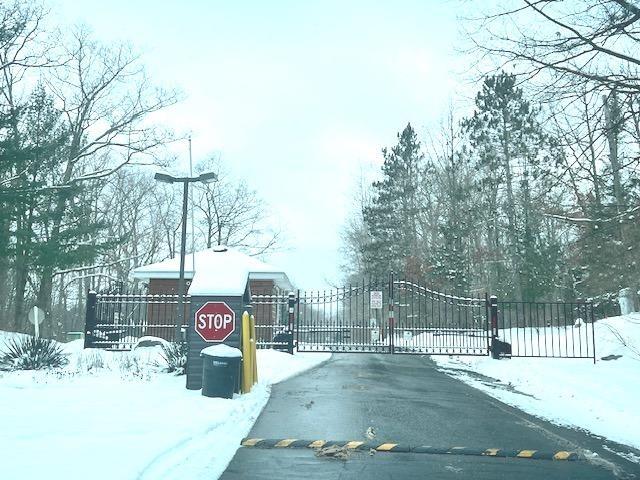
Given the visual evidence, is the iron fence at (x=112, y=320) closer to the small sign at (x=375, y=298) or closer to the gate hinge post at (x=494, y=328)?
the small sign at (x=375, y=298)

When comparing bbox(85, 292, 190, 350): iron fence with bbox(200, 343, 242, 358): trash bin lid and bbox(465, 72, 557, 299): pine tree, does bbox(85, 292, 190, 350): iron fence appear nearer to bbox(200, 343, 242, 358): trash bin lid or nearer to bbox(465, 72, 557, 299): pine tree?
bbox(200, 343, 242, 358): trash bin lid

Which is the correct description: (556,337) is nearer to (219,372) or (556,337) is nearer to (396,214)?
(219,372)

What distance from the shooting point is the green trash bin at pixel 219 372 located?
9.59 meters

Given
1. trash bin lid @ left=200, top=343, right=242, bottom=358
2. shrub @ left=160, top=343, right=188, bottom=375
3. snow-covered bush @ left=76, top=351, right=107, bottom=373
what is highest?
trash bin lid @ left=200, top=343, right=242, bottom=358

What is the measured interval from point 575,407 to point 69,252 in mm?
27246

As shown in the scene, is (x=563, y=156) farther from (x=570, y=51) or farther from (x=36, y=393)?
(x=36, y=393)

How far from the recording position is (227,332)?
34.1 feet

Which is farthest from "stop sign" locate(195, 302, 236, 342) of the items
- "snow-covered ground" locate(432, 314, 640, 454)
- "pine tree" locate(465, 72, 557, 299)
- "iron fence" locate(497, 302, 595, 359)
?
"pine tree" locate(465, 72, 557, 299)

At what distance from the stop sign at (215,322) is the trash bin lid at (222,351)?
47cm

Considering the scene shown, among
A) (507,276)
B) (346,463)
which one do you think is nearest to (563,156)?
(346,463)

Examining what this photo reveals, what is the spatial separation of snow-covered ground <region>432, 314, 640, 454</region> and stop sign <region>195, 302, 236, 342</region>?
17.4ft

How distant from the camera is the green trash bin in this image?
9586mm

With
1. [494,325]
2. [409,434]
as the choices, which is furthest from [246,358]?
[494,325]

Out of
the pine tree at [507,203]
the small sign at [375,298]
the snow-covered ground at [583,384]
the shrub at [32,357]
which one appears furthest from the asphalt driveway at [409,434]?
the pine tree at [507,203]
